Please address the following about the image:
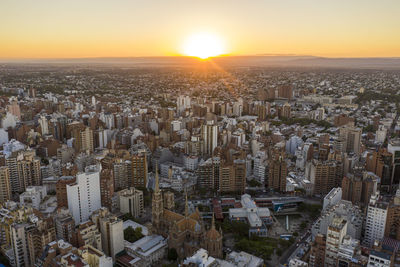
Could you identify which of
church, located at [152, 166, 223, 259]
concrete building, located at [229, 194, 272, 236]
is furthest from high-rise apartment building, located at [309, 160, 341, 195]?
church, located at [152, 166, 223, 259]

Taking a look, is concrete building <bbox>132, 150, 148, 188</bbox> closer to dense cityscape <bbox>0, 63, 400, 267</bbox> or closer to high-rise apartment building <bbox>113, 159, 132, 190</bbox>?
dense cityscape <bbox>0, 63, 400, 267</bbox>

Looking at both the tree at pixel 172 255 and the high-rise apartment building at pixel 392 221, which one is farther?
the high-rise apartment building at pixel 392 221

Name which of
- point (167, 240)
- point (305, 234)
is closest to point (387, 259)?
point (305, 234)

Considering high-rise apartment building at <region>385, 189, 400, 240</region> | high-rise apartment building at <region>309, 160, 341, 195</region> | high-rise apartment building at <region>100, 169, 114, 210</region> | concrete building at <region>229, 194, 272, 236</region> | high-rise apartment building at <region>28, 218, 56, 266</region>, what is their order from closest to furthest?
1. high-rise apartment building at <region>28, 218, 56, 266</region>
2. high-rise apartment building at <region>385, 189, 400, 240</region>
3. concrete building at <region>229, 194, 272, 236</region>
4. high-rise apartment building at <region>100, 169, 114, 210</region>
5. high-rise apartment building at <region>309, 160, 341, 195</region>

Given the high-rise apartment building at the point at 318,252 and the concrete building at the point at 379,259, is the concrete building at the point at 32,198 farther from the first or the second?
the concrete building at the point at 379,259

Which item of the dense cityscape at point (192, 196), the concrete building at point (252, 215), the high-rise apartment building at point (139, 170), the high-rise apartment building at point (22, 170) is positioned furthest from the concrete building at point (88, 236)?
the high-rise apartment building at point (22, 170)

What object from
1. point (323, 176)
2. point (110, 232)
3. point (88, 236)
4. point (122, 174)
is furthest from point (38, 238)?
point (323, 176)
